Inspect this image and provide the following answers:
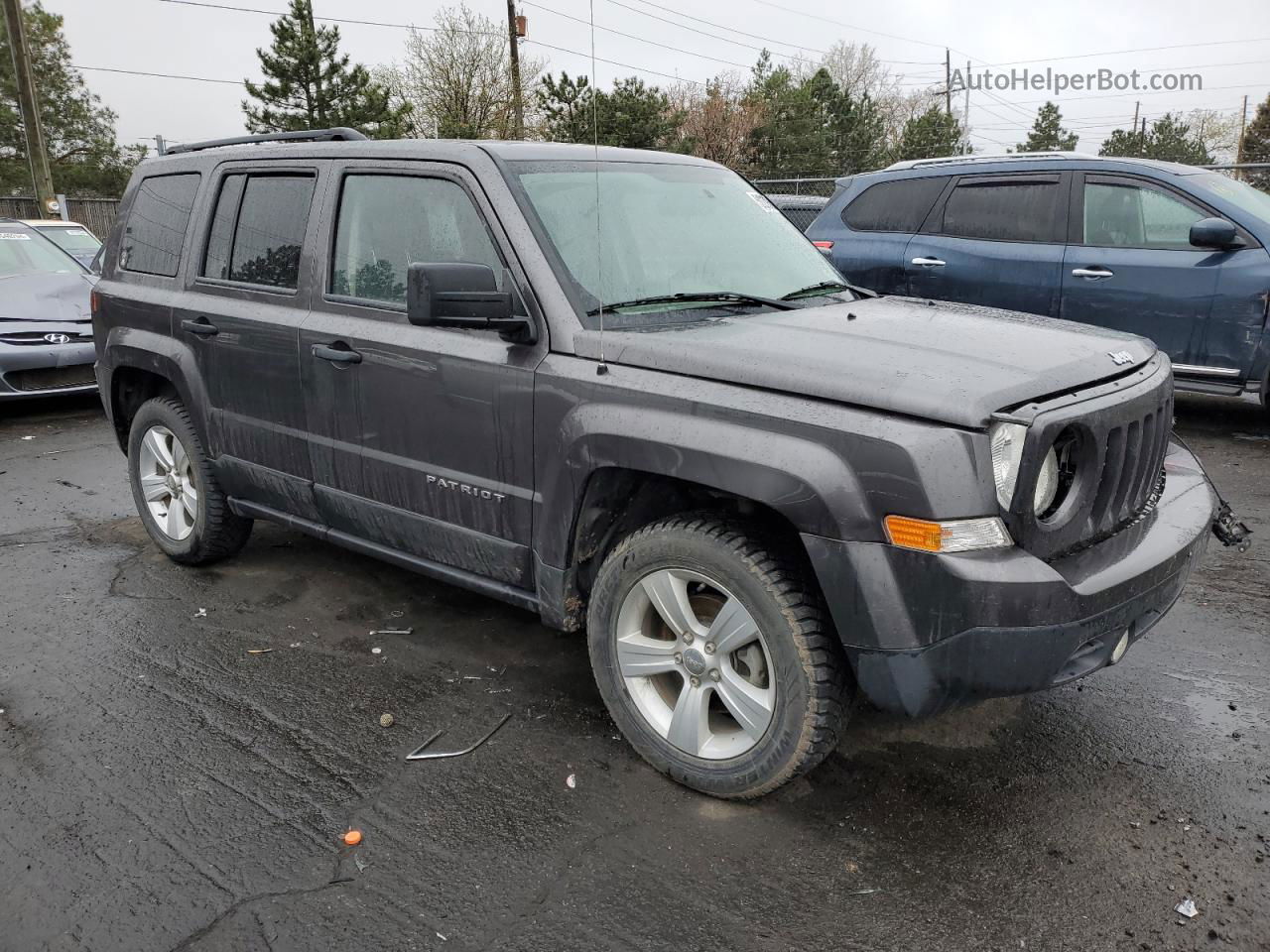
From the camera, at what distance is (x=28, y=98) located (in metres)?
21.9

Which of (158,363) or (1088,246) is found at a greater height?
(1088,246)

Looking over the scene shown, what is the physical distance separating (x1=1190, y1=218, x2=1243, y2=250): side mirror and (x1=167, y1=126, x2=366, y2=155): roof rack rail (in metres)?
5.57

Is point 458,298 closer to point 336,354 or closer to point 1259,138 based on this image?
point 336,354

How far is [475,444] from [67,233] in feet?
36.5

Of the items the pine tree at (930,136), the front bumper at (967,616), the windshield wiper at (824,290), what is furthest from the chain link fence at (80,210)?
the front bumper at (967,616)

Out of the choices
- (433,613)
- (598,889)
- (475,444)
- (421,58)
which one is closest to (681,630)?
(598,889)

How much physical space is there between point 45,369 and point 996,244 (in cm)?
805

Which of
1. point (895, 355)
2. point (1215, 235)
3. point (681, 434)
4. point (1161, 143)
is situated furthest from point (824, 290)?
point (1161, 143)

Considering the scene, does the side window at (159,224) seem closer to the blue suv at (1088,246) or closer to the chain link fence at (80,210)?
the blue suv at (1088,246)

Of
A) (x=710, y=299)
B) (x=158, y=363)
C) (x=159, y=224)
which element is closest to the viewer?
(x=710, y=299)

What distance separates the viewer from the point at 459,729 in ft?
11.3

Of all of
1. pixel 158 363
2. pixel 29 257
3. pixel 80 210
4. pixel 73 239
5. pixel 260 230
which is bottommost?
pixel 158 363

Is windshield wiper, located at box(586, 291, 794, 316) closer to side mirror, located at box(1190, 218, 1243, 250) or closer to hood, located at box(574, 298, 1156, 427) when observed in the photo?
hood, located at box(574, 298, 1156, 427)

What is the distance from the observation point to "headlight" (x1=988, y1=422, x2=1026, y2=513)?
245 cm
